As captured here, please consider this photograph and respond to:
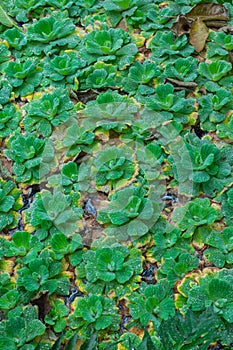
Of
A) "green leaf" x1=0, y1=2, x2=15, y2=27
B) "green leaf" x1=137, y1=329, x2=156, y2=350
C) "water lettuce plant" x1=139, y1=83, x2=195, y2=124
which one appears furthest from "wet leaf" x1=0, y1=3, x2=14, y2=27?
"green leaf" x1=137, y1=329, x2=156, y2=350

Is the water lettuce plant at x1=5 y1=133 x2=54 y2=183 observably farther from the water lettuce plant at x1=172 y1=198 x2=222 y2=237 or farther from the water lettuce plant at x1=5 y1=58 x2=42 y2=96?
the water lettuce plant at x1=172 y1=198 x2=222 y2=237

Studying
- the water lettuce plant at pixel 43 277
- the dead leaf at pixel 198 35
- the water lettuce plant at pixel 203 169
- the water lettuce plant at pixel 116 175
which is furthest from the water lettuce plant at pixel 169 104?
the water lettuce plant at pixel 43 277

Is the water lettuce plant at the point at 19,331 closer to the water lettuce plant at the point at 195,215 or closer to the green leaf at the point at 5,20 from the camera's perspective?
the water lettuce plant at the point at 195,215

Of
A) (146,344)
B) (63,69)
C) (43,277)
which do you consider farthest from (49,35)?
(146,344)

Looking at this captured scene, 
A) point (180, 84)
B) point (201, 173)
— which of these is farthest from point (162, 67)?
point (201, 173)

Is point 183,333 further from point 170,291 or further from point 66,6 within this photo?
point 66,6
